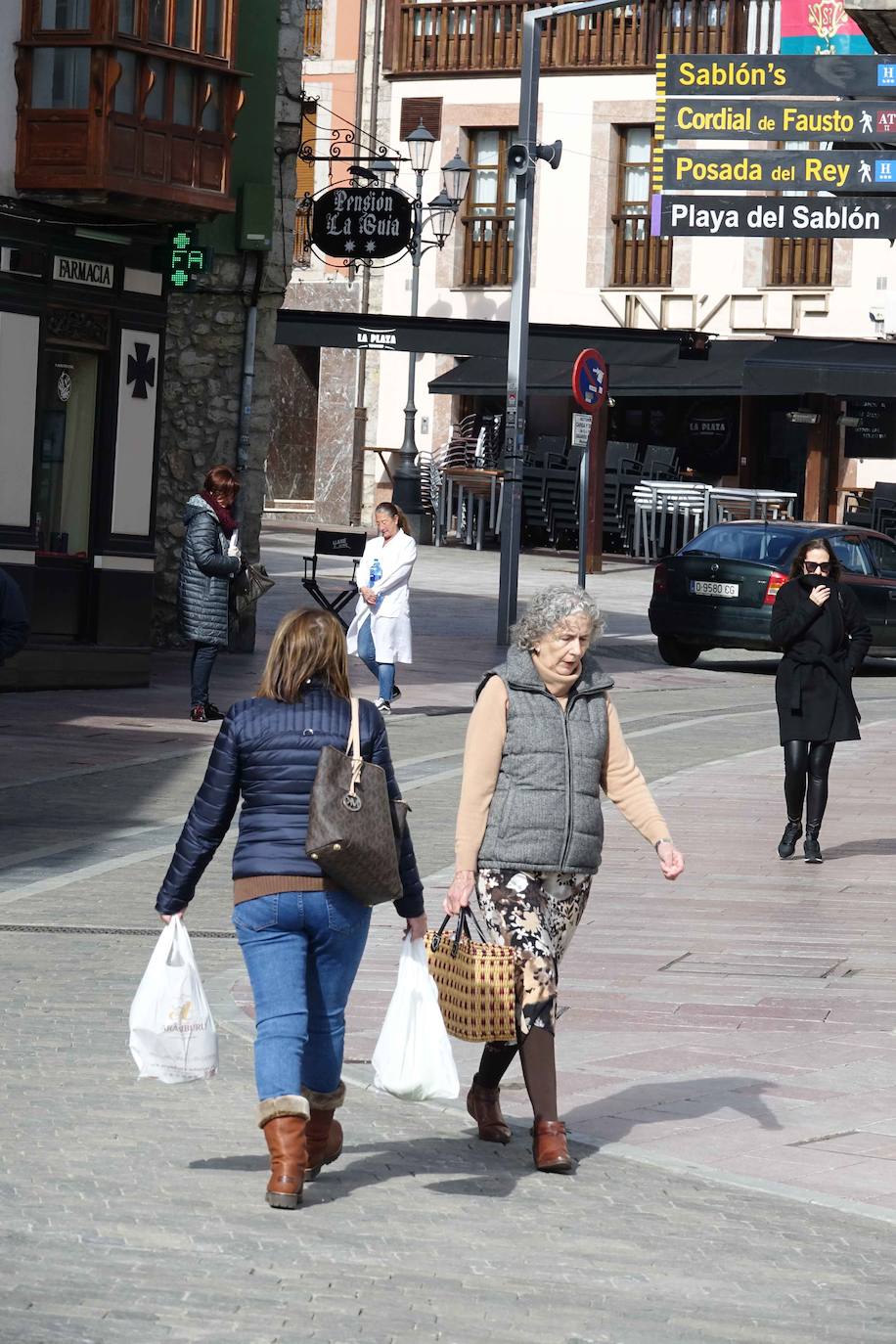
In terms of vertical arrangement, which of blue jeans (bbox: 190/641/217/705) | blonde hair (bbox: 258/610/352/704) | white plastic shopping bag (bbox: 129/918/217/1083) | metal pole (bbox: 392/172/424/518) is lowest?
white plastic shopping bag (bbox: 129/918/217/1083)

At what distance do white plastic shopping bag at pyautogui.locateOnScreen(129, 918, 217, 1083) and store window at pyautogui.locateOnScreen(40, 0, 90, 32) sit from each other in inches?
579

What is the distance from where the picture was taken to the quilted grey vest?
6609mm

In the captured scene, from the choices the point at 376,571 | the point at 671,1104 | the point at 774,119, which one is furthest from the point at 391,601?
the point at 671,1104

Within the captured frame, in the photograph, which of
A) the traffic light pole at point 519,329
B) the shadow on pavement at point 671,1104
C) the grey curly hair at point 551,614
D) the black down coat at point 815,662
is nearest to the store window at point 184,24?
the traffic light pole at point 519,329

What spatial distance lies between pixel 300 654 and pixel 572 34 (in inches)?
1503

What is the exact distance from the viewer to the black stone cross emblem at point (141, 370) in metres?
21.1

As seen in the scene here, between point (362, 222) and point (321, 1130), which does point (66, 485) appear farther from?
point (321, 1130)

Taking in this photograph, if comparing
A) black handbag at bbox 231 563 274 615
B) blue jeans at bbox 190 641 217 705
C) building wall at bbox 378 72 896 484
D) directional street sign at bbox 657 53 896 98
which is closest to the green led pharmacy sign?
black handbag at bbox 231 563 274 615

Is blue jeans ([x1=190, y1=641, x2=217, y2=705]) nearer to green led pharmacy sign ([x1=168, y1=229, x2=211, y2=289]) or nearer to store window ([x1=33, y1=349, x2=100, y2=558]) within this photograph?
store window ([x1=33, y1=349, x2=100, y2=558])

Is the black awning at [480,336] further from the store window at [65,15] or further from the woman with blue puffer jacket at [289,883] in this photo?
the woman with blue puffer jacket at [289,883]

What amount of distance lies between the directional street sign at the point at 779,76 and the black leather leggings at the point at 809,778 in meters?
3.65

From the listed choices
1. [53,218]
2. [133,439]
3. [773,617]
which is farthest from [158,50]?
[773,617]

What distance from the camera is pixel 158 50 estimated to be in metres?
20.0

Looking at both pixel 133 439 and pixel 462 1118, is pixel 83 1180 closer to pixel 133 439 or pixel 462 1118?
pixel 462 1118
